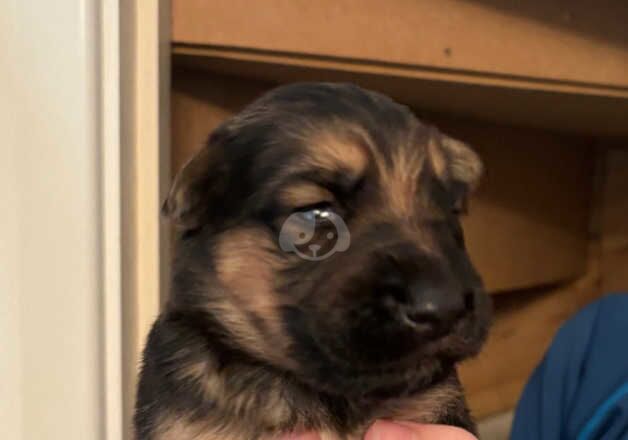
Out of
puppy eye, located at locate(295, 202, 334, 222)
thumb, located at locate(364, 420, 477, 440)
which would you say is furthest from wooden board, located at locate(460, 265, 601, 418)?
puppy eye, located at locate(295, 202, 334, 222)

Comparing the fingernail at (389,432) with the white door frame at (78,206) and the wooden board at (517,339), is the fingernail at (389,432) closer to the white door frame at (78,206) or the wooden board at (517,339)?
the white door frame at (78,206)

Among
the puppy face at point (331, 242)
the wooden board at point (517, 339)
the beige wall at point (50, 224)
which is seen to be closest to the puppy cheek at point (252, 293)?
the puppy face at point (331, 242)

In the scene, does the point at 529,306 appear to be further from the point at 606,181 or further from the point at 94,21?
the point at 94,21

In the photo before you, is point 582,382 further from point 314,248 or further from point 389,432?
point 314,248

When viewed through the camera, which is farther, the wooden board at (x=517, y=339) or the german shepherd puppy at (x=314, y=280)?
the wooden board at (x=517, y=339)

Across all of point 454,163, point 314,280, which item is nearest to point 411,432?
point 314,280

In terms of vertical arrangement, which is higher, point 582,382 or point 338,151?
point 338,151

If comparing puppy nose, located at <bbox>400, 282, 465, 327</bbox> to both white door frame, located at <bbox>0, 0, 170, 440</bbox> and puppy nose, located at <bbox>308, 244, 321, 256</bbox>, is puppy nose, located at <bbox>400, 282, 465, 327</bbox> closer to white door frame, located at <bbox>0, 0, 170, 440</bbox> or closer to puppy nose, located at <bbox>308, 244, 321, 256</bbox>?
puppy nose, located at <bbox>308, 244, 321, 256</bbox>
